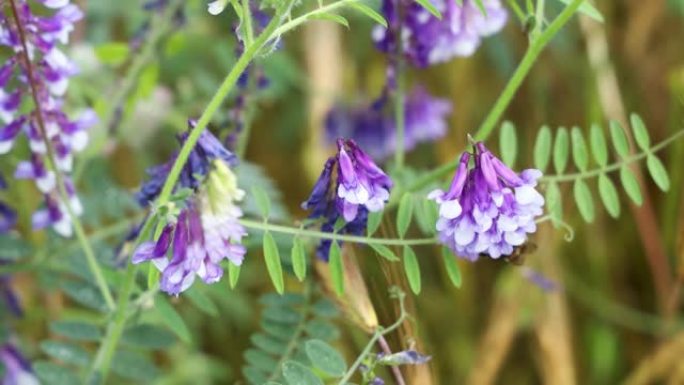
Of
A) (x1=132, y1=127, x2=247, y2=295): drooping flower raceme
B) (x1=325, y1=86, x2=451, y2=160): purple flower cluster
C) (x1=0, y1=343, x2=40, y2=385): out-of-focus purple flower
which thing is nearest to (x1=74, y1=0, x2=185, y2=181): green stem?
(x1=0, y1=343, x2=40, y2=385): out-of-focus purple flower

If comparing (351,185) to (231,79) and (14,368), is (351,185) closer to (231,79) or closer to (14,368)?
(231,79)

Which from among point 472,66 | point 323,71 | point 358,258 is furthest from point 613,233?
point 358,258

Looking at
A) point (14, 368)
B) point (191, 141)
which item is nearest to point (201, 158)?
point (191, 141)

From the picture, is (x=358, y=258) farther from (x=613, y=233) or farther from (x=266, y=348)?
(x=613, y=233)

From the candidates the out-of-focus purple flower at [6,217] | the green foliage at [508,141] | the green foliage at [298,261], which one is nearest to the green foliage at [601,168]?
the green foliage at [508,141]

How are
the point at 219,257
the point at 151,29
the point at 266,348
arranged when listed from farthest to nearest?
1. the point at 151,29
2. the point at 266,348
3. the point at 219,257

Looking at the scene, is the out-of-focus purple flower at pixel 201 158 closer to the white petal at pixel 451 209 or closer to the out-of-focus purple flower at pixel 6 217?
the white petal at pixel 451 209

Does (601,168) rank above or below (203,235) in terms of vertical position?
above
